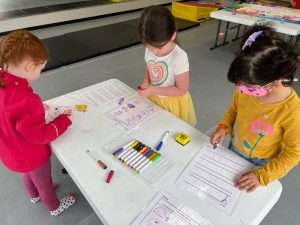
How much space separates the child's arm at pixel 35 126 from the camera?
2.91 ft

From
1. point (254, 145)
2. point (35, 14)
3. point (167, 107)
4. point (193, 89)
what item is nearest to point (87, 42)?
point (35, 14)

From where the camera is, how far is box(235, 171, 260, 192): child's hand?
81cm

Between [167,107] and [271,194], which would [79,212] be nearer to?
[167,107]

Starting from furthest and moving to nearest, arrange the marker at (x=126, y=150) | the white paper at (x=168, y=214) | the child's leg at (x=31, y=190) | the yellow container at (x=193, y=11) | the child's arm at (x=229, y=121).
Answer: the yellow container at (x=193, y=11)
the child's leg at (x=31, y=190)
the child's arm at (x=229, y=121)
the marker at (x=126, y=150)
the white paper at (x=168, y=214)

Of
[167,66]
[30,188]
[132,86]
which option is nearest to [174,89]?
[167,66]

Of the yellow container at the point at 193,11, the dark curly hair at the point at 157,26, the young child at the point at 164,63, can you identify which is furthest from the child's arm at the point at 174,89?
the yellow container at the point at 193,11

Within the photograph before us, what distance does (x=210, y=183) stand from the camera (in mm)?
834

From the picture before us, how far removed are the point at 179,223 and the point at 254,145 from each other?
49 centimetres

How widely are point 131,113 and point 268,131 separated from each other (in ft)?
1.90

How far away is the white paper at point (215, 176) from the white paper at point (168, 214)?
0.07 meters

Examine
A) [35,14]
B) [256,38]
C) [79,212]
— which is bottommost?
[79,212]

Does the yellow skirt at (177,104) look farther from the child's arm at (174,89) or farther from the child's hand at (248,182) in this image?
the child's hand at (248,182)

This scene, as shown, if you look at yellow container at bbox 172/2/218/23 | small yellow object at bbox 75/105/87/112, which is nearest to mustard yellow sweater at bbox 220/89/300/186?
small yellow object at bbox 75/105/87/112

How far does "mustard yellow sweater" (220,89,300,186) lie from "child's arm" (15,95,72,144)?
2.39 feet
